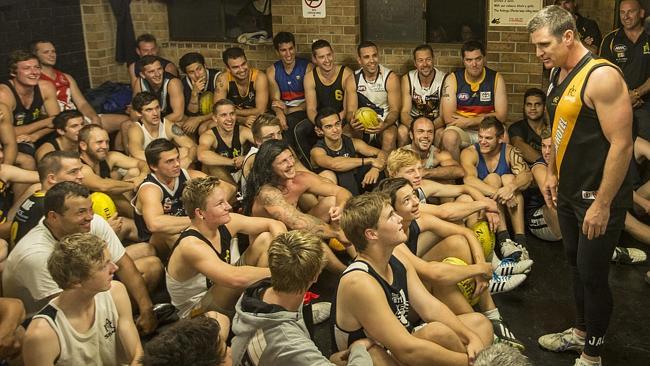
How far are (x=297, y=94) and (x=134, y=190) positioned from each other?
7.43 ft

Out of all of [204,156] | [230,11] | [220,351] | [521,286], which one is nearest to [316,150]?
[204,156]

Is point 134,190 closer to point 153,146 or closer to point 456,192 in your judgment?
point 153,146

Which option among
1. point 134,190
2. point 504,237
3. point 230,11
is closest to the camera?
point 504,237

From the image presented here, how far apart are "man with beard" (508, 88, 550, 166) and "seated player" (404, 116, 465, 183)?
2.29 feet

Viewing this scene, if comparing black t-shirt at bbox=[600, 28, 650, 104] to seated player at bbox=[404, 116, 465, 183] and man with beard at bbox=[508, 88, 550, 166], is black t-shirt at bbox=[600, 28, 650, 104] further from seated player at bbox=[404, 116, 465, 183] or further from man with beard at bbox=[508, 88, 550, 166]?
seated player at bbox=[404, 116, 465, 183]

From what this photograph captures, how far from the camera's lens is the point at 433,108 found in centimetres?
729

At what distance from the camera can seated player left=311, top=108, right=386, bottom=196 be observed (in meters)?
6.36

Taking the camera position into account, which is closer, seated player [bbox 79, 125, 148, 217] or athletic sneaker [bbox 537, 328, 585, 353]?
athletic sneaker [bbox 537, 328, 585, 353]

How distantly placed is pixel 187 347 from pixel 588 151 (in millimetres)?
2196

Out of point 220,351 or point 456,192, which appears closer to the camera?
point 220,351

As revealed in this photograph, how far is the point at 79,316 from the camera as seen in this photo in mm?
3395

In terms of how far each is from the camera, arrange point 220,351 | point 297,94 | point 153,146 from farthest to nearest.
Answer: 1. point 297,94
2. point 153,146
3. point 220,351

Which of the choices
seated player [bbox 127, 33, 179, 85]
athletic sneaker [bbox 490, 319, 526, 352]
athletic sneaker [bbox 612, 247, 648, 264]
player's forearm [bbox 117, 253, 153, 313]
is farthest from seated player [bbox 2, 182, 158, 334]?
seated player [bbox 127, 33, 179, 85]

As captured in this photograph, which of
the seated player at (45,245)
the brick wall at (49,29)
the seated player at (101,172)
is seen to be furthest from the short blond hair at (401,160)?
the brick wall at (49,29)
